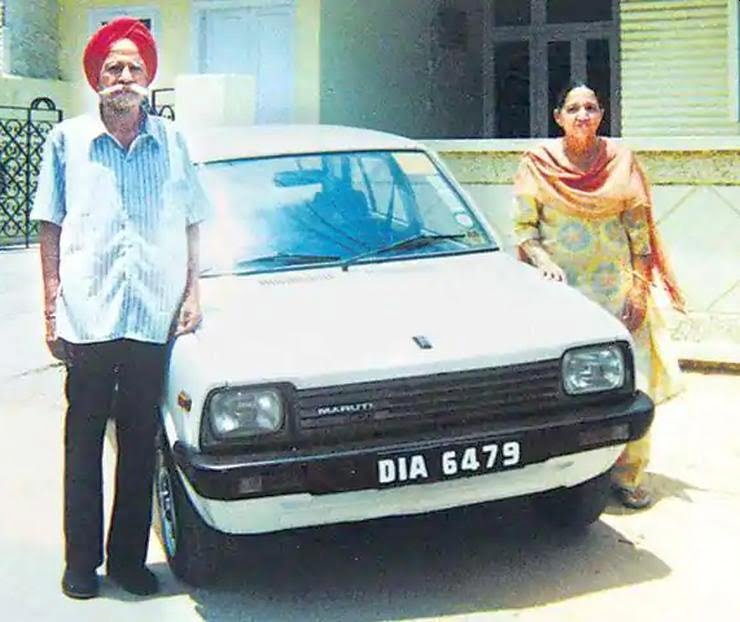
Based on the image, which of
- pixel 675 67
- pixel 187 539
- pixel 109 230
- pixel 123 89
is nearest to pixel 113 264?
pixel 109 230

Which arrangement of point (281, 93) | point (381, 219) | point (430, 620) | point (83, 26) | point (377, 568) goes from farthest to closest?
point (83, 26)
point (281, 93)
point (381, 219)
point (377, 568)
point (430, 620)

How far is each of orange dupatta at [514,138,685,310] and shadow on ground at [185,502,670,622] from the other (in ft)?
4.13

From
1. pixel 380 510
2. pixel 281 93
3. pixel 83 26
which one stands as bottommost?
pixel 380 510

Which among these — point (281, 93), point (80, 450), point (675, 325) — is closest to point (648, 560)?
point (80, 450)

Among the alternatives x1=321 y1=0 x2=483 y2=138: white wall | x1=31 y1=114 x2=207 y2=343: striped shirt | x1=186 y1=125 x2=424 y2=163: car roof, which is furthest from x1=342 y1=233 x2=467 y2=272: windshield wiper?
x1=321 y1=0 x2=483 y2=138: white wall

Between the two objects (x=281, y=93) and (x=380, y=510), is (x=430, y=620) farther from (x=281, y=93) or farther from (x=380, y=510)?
A: (x=281, y=93)

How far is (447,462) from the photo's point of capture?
334cm

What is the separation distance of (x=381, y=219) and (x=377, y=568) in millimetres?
1490

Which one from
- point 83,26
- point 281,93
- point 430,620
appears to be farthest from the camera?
point 83,26

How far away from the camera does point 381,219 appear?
14.6 ft

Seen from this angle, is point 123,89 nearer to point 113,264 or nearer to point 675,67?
point 113,264

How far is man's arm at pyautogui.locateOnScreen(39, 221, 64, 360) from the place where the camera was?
3443 millimetres

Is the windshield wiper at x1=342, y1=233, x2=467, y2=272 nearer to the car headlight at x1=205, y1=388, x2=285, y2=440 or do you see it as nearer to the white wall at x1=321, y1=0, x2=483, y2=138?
the car headlight at x1=205, y1=388, x2=285, y2=440

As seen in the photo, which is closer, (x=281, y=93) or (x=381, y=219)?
(x=381, y=219)
